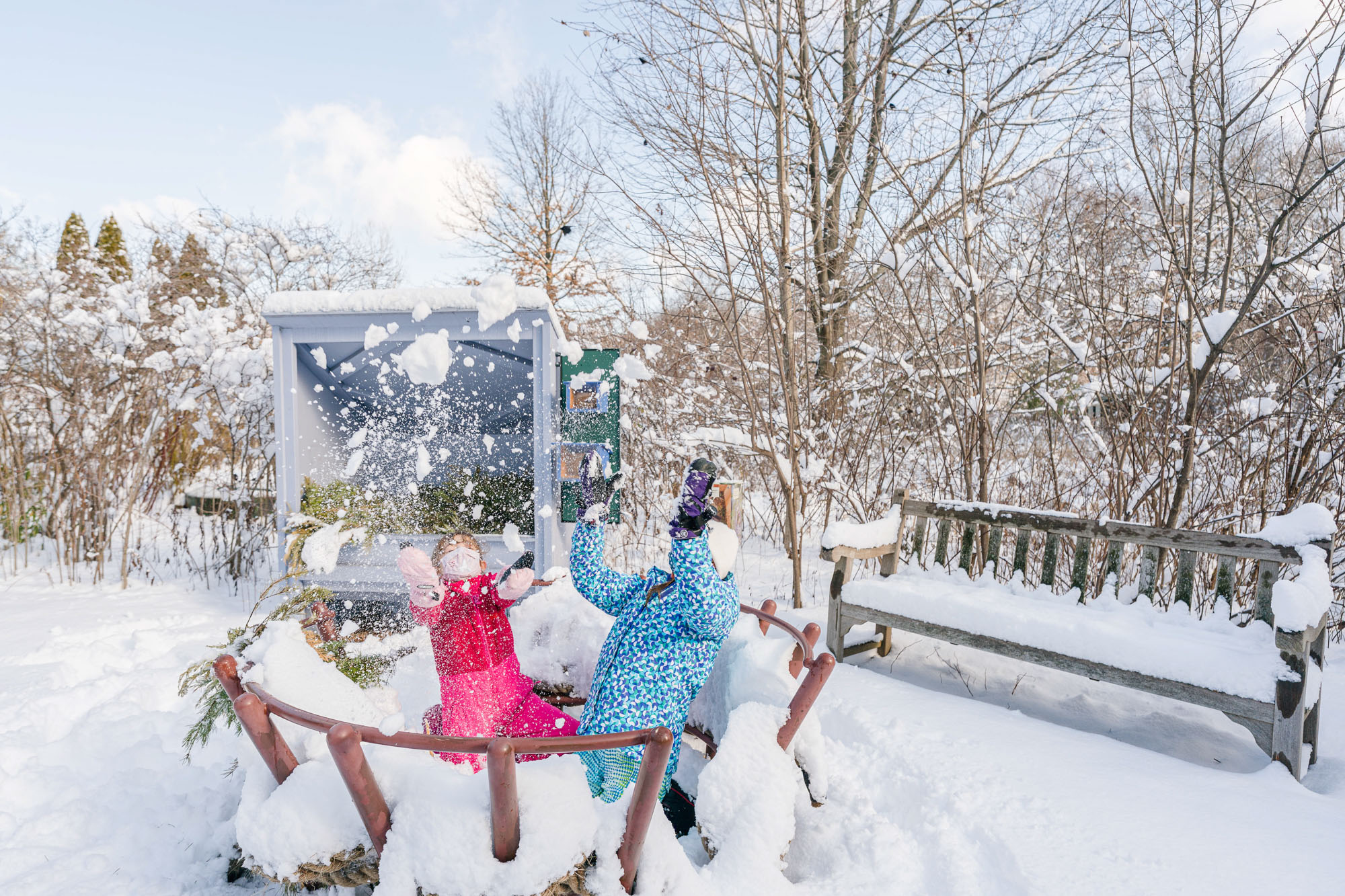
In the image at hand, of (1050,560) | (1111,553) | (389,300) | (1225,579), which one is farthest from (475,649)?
(1225,579)

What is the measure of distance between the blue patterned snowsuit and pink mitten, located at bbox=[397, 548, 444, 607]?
0.48m

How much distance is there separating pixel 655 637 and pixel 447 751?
771mm

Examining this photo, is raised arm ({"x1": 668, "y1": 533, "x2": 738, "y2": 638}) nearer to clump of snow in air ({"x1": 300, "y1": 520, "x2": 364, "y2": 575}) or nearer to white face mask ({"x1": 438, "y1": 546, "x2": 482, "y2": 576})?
white face mask ({"x1": 438, "y1": 546, "x2": 482, "y2": 576})

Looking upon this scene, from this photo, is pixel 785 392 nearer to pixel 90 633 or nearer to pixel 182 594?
pixel 90 633

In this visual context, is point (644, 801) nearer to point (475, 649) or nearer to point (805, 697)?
point (805, 697)

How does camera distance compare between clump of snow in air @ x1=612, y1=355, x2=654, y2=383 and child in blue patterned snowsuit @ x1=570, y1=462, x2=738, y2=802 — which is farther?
clump of snow in air @ x1=612, y1=355, x2=654, y2=383

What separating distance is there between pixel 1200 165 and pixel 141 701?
6.20 m

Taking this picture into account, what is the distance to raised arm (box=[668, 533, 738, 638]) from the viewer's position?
6.17 ft

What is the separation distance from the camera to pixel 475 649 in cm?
224

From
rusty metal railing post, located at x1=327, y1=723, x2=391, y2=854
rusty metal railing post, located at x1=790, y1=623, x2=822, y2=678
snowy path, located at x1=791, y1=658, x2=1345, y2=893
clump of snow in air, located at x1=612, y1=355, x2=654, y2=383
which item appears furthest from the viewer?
clump of snow in air, located at x1=612, y1=355, x2=654, y2=383

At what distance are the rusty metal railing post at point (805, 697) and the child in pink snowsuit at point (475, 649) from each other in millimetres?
825

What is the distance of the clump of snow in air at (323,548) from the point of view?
2.75 m

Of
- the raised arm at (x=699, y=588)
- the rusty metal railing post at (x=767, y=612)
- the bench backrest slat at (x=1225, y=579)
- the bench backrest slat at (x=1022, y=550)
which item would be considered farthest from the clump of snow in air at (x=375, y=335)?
the bench backrest slat at (x=1225, y=579)

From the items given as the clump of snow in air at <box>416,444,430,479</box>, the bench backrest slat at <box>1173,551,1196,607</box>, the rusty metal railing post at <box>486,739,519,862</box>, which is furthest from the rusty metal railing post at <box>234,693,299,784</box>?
the bench backrest slat at <box>1173,551,1196,607</box>
